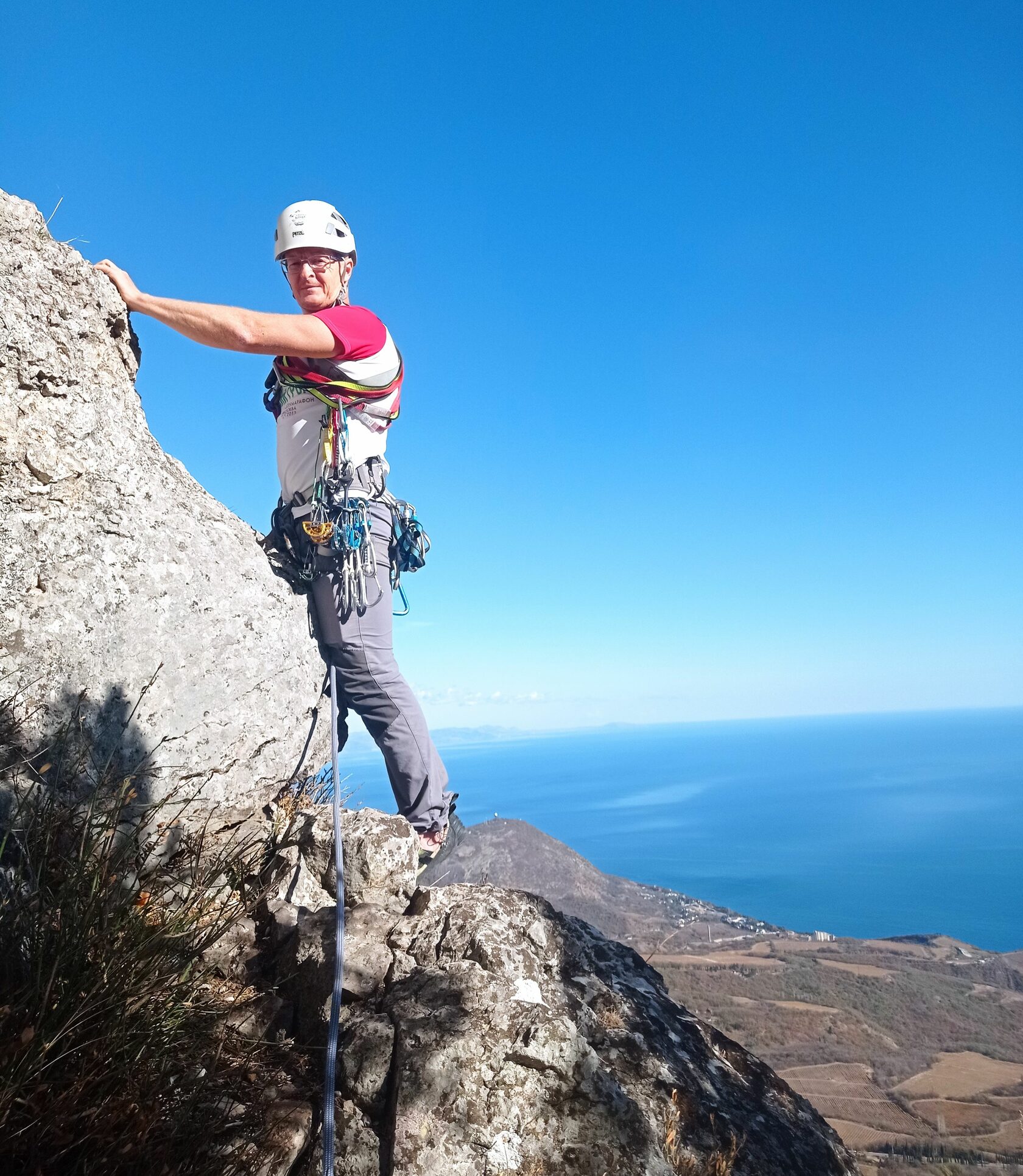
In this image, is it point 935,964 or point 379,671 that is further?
point 935,964

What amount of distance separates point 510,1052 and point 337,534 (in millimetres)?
2610

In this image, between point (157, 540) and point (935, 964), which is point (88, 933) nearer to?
point (157, 540)

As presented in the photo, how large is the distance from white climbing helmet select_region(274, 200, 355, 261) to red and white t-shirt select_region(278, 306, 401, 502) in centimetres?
37

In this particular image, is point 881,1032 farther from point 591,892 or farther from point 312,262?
point 312,262

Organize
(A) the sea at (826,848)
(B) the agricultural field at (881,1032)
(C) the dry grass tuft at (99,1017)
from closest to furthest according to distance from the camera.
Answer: (C) the dry grass tuft at (99,1017) → (B) the agricultural field at (881,1032) → (A) the sea at (826,848)

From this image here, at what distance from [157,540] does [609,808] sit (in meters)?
181

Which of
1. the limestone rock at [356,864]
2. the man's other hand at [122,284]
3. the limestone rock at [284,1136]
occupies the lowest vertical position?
the limestone rock at [284,1136]

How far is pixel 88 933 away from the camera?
1947mm

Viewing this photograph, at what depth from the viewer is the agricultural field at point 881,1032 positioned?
22.4 metres

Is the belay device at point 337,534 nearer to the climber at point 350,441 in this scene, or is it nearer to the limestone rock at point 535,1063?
the climber at point 350,441

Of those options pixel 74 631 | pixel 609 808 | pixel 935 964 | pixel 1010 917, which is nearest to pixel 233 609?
pixel 74 631

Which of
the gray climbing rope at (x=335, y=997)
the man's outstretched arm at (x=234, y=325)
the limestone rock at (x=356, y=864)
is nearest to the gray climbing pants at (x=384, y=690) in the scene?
the gray climbing rope at (x=335, y=997)

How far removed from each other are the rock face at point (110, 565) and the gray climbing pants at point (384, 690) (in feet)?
1.19

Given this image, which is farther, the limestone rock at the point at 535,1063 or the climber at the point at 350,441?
the climber at the point at 350,441
